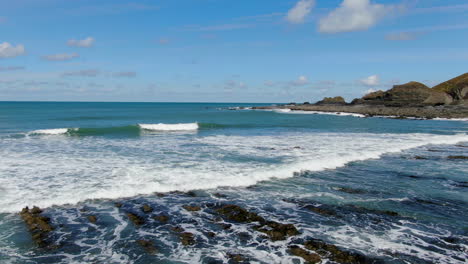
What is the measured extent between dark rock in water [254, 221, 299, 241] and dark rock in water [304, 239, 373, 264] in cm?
60

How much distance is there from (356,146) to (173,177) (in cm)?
1484

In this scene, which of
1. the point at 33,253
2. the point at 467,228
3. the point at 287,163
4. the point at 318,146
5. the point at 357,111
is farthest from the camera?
the point at 357,111

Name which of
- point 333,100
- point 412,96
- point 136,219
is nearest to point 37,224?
point 136,219

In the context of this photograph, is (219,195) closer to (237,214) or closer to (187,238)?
(237,214)

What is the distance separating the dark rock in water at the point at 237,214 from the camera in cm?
898

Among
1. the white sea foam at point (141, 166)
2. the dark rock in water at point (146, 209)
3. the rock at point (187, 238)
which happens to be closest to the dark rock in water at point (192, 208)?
the dark rock in water at point (146, 209)

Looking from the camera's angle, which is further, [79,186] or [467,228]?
[79,186]

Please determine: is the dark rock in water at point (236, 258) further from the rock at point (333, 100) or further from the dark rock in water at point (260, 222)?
the rock at point (333, 100)

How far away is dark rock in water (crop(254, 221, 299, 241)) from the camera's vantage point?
7909 mm

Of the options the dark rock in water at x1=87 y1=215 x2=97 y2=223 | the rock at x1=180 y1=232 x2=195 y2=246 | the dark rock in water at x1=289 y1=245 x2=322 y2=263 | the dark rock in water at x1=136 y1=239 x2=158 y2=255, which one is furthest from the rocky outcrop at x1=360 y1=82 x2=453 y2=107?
the dark rock in water at x1=136 y1=239 x2=158 y2=255

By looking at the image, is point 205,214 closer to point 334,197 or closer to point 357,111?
point 334,197

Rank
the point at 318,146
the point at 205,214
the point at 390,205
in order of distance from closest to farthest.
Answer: the point at 205,214 < the point at 390,205 < the point at 318,146

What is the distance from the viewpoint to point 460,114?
62906 mm

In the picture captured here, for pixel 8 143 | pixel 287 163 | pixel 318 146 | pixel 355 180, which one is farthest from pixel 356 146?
pixel 8 143
